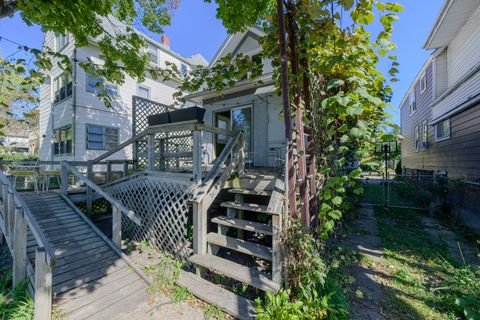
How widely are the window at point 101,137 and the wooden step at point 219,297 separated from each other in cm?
979

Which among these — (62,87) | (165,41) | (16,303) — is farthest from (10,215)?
(165,41)

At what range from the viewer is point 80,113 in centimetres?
984

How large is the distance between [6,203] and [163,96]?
37.3 ft

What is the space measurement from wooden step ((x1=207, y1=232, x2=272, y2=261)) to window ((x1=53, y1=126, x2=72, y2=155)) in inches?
408

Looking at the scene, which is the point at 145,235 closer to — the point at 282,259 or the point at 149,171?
the point at 149,171

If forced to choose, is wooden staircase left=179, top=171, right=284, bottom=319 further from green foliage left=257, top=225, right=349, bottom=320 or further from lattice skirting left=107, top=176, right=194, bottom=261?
lattice skirting left=107, top=176, right=194, bottom=261

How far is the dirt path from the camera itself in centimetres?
263

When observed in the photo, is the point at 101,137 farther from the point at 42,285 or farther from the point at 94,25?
the point at 42,285

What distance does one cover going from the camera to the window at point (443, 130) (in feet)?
26.7

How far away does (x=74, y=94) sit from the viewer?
9.67 metres

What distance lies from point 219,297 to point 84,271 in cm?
233

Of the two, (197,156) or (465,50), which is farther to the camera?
(465,50)

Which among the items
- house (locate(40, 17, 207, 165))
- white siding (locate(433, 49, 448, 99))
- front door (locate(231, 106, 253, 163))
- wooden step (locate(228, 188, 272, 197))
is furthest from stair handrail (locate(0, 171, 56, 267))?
white siding (locate(433, 49, 448, 99))

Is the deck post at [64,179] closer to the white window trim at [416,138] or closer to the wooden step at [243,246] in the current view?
the wooden step at [243,246]
